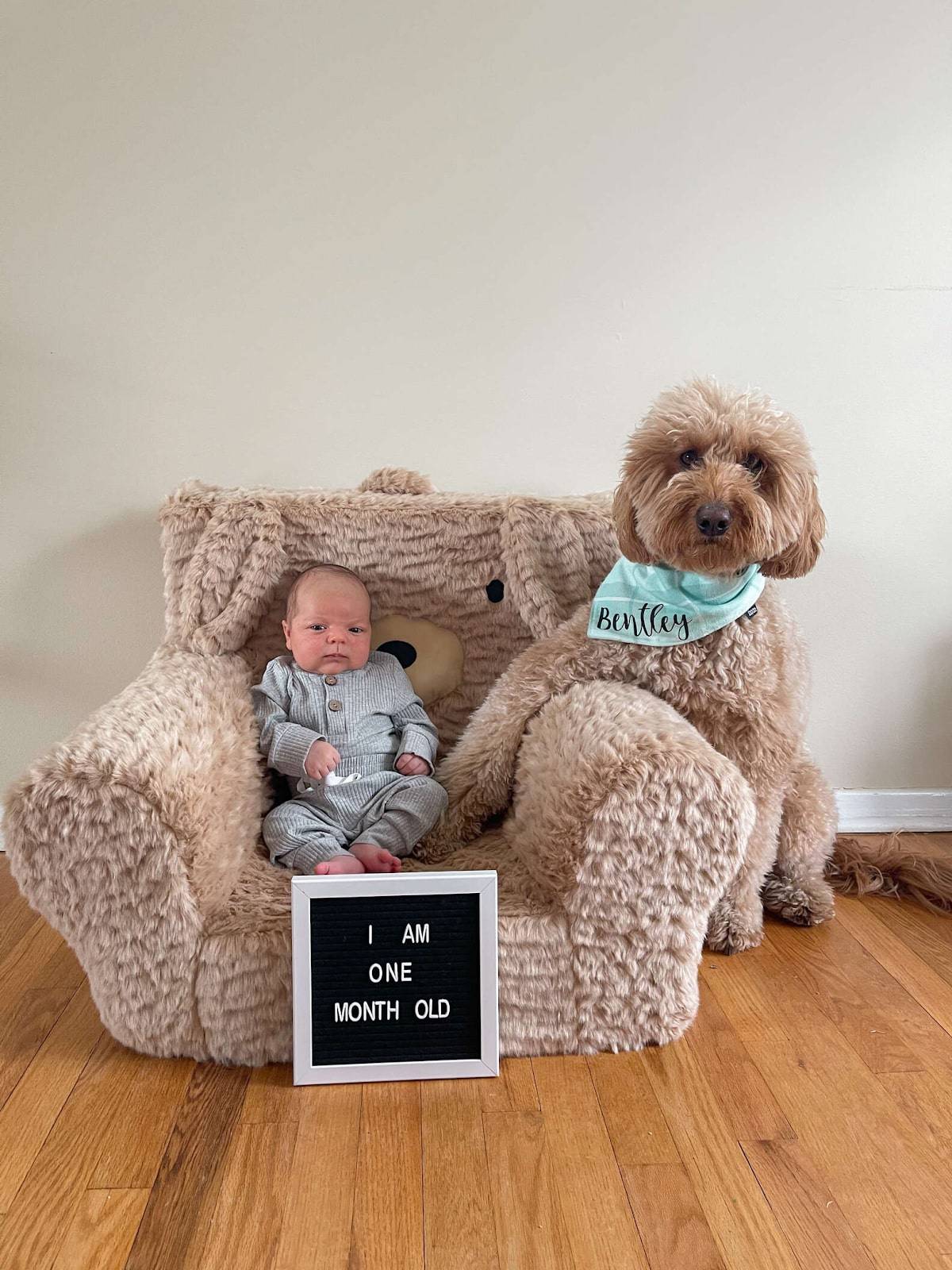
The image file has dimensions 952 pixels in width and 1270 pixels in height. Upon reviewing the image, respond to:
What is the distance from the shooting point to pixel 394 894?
139 cm

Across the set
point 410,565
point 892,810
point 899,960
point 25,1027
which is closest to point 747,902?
point 899,960

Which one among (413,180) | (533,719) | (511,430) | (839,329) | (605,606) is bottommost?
(533,719)

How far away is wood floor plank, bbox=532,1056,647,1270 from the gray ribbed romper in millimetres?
467

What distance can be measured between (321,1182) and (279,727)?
768 millimetres

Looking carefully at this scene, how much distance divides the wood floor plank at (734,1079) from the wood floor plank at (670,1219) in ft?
0.44

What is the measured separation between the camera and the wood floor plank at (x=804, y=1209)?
1.10 metres

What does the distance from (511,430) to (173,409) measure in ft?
2.36

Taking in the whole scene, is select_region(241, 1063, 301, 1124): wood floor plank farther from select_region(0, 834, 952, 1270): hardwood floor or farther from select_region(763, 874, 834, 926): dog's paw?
select_region(763, 874, 834, 926): dog's paw

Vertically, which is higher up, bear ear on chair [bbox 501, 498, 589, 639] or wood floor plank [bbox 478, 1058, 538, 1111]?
bear ear on chair [bbox 501, 498, 589, 639]

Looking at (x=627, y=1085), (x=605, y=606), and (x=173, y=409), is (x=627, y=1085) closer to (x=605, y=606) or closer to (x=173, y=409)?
(x=605, y=606)

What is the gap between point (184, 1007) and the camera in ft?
4.67

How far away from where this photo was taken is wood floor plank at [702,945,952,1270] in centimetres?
115

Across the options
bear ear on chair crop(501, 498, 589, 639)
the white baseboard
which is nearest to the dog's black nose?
bear ear on chair crop(501, 498, 589, 639)

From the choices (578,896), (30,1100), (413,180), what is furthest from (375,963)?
(413,180)
